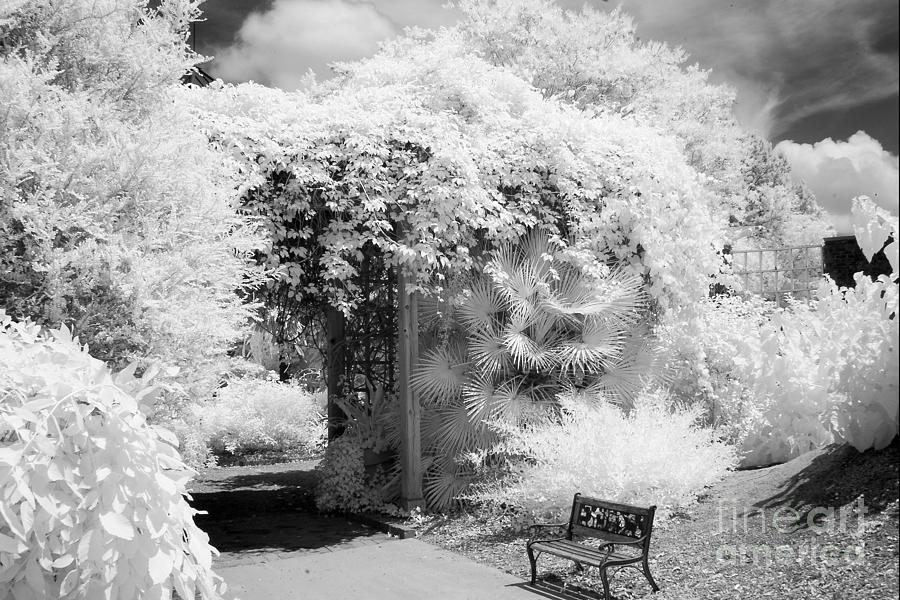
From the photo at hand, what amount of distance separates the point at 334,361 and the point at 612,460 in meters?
4.15

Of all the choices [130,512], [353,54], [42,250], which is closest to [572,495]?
[130,512]

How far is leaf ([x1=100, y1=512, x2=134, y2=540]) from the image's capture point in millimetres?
3209

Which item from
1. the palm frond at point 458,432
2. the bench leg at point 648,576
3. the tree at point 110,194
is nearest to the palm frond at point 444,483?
the palm frond at point 458,432

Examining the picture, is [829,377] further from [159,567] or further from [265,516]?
[265,516]

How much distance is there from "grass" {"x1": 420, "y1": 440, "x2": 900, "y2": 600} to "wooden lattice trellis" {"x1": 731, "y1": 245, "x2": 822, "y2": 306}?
710 centimetres

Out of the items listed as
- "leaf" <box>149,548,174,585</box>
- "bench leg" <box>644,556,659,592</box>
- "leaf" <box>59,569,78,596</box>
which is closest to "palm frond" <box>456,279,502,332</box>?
"bench leg" <box>644,556,659,592</box>

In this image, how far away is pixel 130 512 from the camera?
11.3 ft

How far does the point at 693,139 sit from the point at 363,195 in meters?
13.2

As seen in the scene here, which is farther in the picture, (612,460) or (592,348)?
(592,348)

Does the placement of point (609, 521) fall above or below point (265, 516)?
above

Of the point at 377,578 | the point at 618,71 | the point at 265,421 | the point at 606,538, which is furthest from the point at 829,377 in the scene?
the point at 618,71

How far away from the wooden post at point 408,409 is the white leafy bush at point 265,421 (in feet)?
16.9

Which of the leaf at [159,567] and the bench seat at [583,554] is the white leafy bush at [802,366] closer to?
the bench seat at [583,554]

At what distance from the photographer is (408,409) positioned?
7.60m
